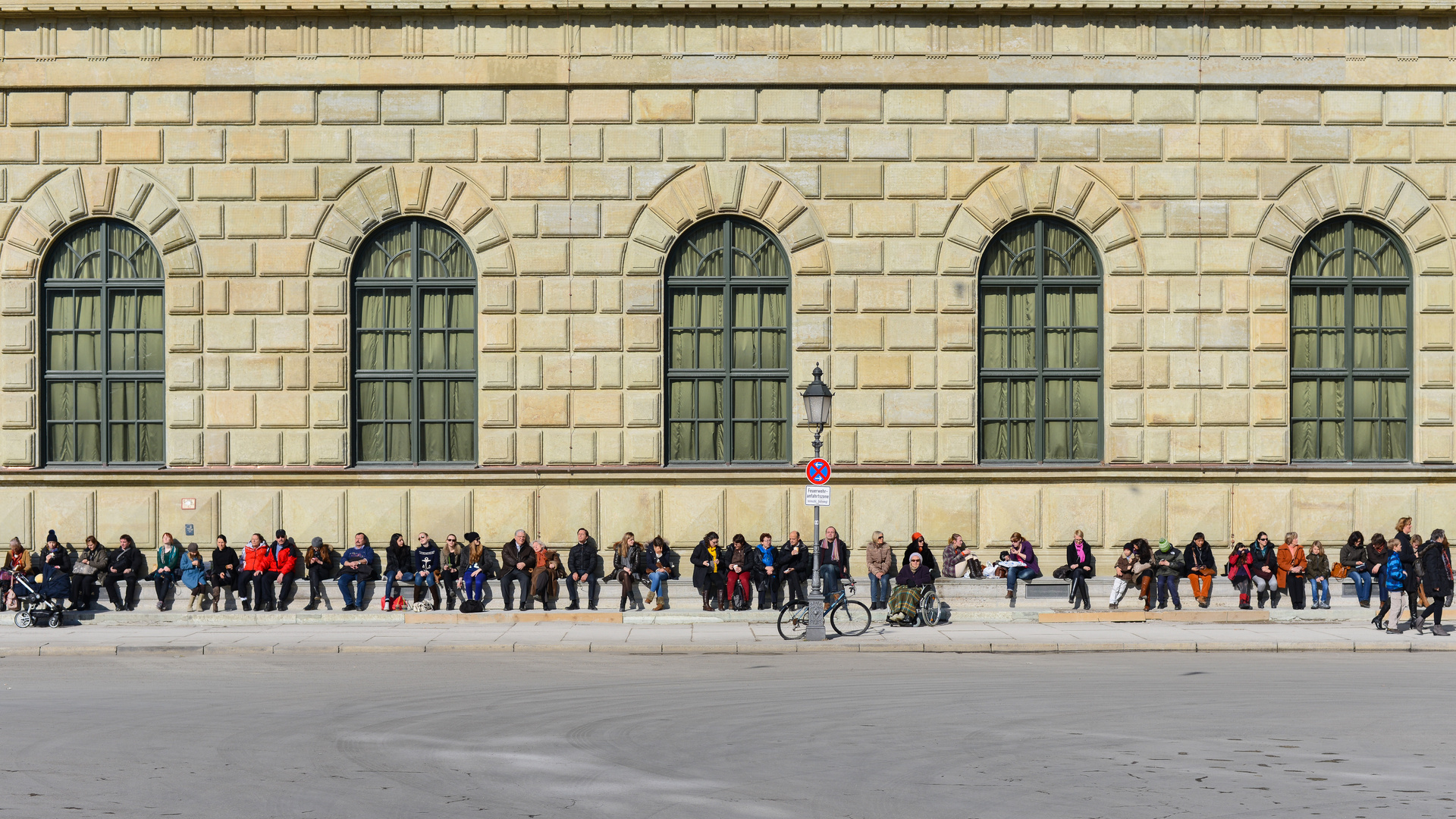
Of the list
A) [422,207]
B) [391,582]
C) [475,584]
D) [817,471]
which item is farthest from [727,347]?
[391,582]

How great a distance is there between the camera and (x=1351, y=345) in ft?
94.5


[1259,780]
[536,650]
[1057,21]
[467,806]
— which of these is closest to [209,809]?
[467,806]

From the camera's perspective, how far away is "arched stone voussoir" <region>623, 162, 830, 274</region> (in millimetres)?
28516

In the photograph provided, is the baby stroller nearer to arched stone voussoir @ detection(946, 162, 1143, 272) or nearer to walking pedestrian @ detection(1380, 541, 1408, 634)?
arched stone voussoir @ detection(946, 162, 1143, 272)

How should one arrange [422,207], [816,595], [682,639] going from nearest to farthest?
[682,639] < [816,595] < [422,207]

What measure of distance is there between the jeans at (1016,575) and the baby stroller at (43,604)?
16.9 m

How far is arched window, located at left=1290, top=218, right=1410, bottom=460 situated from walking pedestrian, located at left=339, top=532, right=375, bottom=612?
18.2 m

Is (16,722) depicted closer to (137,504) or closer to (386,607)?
(386,607)

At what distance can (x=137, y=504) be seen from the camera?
1124 inches

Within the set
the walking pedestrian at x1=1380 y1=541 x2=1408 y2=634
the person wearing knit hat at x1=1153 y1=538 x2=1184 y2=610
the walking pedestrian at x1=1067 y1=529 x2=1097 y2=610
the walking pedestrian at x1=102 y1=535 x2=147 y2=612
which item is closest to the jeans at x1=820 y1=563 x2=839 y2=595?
the walking pedestrian at x1=1067 y1=529 x2=1097 y2=610

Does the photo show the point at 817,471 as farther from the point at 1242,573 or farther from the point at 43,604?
the point at 43,604

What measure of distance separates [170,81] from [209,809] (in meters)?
21.4

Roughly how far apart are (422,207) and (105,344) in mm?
6912

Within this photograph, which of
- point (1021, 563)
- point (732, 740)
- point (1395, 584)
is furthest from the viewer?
point (1021, 563)
